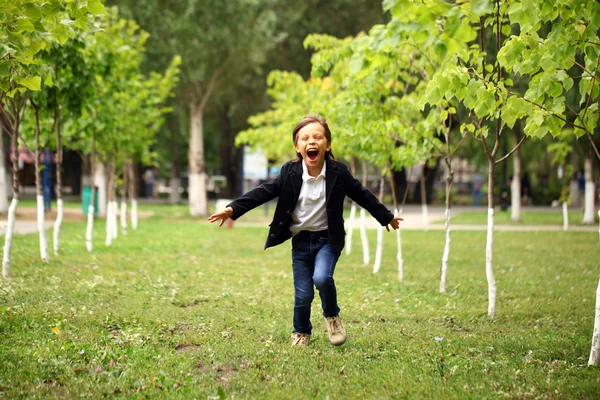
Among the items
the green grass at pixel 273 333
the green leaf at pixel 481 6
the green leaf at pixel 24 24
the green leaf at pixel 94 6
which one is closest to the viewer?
the green leaf at pixel 481 6

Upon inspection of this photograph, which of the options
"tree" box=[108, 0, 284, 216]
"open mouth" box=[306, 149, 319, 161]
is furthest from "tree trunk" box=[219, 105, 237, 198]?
"open mouth" box=[306, 149, 319, 161]

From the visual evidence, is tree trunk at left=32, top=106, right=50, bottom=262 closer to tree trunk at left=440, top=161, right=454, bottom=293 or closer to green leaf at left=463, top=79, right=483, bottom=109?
tree trunk at left=440, top=161, right=454, bottom=293

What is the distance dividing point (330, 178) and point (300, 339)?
4.72ft

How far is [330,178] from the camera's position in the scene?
5910 mm

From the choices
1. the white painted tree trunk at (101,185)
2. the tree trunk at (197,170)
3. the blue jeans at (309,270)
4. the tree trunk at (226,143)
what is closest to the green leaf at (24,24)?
the blue jeans at (309,270)

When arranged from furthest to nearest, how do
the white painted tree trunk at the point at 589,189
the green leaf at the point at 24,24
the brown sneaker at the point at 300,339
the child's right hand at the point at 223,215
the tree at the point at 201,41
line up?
the tree at the point at 201,41 → the white painted tree trunk at the point at 589,189 → the brown sneaker at the point at 300,339 → the child's right hand at the point at 223,215 → the green leaf at the point at 24,24

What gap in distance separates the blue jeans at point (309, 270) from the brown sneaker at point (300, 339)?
0.12 feet

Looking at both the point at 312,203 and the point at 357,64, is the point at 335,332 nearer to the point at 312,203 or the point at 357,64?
the point at 312,203

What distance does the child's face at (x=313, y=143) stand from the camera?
5773 millimetres

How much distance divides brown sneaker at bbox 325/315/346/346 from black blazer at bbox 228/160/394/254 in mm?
619

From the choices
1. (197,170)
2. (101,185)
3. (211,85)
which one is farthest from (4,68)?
(197,170)

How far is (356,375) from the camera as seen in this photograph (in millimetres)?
5102

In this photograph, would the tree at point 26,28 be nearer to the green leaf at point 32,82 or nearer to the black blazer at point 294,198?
the green leaf at point 32,82

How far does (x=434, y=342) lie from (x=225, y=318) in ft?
7.54
